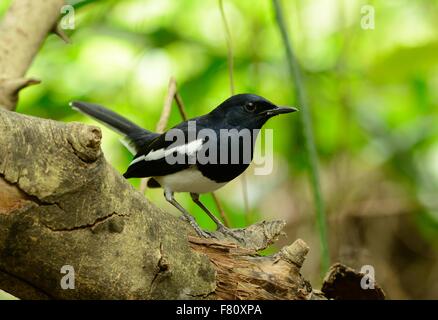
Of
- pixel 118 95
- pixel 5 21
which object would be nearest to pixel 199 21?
pixel 118 95

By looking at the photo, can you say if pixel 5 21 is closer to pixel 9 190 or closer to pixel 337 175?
pixel 9 190

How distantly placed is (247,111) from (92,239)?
4.74 feet

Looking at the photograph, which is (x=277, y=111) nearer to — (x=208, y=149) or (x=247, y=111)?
(x=247, y=111)

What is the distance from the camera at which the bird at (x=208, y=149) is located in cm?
316

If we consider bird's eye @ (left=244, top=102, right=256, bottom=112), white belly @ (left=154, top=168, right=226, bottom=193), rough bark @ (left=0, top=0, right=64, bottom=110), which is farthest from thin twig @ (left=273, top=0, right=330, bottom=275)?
rough bark @ (left=0, top=0, right=64, bottom=110)

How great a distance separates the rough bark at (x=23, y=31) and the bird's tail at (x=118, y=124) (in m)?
0.41

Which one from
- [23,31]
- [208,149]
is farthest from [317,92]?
[23,31]

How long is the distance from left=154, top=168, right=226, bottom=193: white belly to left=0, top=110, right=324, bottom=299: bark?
2.49 ft

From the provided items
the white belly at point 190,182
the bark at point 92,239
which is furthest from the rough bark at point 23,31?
the bark at point 92,239

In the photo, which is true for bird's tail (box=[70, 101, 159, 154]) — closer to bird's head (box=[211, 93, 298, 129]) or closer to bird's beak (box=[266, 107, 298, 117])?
bird's head (box=[211, 93, 298, 129])

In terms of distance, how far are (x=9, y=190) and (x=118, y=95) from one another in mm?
3123

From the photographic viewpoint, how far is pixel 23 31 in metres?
3.50

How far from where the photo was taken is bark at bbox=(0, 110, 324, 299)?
1.85 m

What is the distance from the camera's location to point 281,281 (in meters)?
2.41
